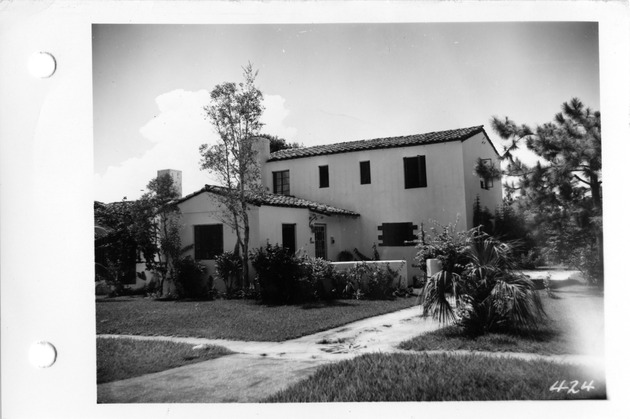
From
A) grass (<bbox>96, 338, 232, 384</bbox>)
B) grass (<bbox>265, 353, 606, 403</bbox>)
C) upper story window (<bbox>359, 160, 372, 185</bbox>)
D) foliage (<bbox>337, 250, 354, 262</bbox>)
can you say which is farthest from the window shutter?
grass (<bbox>96, 338, 232, 384</bbox>)

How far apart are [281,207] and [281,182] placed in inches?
28.9

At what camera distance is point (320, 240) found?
23.6ft

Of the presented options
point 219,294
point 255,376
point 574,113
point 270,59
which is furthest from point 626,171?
point 219,294

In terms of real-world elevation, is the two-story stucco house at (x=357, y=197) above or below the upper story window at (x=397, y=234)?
above

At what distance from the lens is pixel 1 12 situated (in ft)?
15.5

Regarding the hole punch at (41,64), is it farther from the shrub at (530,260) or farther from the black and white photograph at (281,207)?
the shrub at (530,260)

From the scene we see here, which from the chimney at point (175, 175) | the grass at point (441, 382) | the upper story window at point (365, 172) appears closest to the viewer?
the grass at point (441, 382)

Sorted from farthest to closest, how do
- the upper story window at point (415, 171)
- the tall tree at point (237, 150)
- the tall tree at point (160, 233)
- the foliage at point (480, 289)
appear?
1. the upper story window at point (415, 171)
2. the tall tree at point (160, 233)
3. the tall tree at point (237, 150)
4. the foliage at point (480, 289)

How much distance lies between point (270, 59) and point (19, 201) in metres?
3.40

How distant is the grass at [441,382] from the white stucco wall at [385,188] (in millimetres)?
2377

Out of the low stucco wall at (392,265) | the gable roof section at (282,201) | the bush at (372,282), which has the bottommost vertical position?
the bush at (372,282)

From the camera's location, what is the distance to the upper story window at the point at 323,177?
7.77 meters

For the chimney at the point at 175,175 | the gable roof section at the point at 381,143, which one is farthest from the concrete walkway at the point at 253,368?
the gable roof section at the point at 381,143

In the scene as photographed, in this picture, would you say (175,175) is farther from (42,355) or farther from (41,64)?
(42,355)
